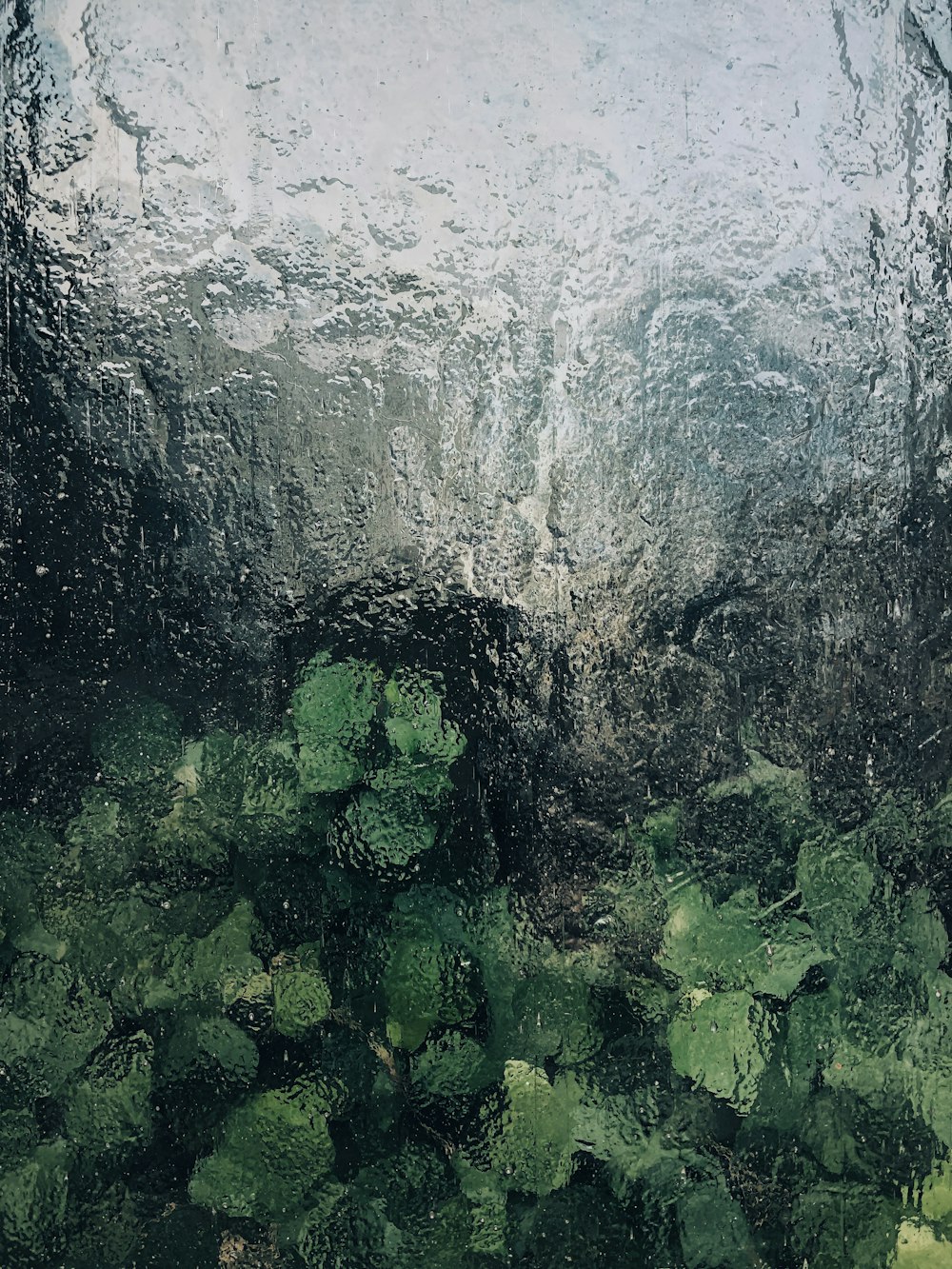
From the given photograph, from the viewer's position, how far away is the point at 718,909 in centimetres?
108

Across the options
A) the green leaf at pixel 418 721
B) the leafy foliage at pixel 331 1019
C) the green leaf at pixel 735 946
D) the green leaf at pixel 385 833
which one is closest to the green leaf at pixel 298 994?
the leafy foliage at pixel 331 1019

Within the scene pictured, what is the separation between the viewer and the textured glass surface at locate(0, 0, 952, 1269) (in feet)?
3.41

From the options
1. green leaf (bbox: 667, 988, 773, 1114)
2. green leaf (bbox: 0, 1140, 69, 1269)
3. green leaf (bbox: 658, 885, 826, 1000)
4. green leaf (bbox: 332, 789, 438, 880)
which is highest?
green leaf (bbox: 332, 789, 438, 880)

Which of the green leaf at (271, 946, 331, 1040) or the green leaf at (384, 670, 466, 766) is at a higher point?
the green leaf at (384, 670, 466, 766)

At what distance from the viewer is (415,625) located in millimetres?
1056

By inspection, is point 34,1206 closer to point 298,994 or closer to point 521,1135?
point 298,994

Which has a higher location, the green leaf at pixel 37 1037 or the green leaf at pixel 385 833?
the green leaf at pixel 385 833

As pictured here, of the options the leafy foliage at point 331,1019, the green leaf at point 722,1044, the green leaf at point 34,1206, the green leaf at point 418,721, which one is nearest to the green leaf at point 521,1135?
the leafy foliage at point 331,1019

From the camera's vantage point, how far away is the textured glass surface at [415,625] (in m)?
1.04

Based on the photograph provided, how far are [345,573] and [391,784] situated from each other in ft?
0.70

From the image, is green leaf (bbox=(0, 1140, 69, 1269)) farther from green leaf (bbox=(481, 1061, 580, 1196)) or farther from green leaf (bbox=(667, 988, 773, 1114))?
green leaf (bbox=(667, 988, 773, 1114))

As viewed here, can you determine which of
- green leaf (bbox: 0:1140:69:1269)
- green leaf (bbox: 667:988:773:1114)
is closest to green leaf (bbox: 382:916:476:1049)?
green leaf (bbox: 667:988:773:1114)

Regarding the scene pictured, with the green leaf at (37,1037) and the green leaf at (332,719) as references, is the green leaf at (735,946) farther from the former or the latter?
the green leaf at (37,1037)

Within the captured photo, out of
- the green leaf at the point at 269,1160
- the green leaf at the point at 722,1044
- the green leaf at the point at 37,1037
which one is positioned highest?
the green leaf at the point at 722,1044
